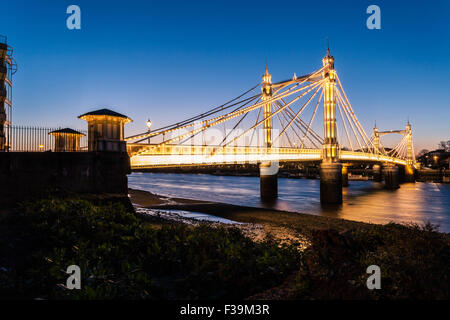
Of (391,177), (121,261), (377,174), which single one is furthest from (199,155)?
(377,174)

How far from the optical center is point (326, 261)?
21.5 feet

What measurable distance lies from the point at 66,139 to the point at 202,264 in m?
13.6

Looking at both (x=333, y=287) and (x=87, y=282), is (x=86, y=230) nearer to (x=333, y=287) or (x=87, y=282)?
(x=87, y=282)

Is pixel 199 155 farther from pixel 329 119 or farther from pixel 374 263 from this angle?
pixel 329 119

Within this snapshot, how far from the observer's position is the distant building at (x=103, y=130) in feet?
46.5

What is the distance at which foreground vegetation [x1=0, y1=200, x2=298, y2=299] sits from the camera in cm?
629

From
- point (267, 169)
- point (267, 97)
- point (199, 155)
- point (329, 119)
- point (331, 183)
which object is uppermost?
point (267, 97)

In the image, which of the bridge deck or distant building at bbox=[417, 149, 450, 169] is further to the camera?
distant building at bbox=[417, 149, 450, 169]

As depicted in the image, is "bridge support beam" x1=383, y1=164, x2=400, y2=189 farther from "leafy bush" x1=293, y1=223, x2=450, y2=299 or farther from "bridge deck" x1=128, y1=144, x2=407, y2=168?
"leafy bush" x1=293, y1=223, x2=450, y2=299

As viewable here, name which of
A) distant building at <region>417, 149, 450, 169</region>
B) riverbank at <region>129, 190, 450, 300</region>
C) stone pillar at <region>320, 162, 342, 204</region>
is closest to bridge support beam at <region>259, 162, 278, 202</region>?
stone pillar at <region>320, 162, 342, 204</region>

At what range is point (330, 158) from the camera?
34.8 metres

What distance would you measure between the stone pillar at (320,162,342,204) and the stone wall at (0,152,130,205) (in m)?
25.1

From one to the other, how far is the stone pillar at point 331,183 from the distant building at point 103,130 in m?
25.4
